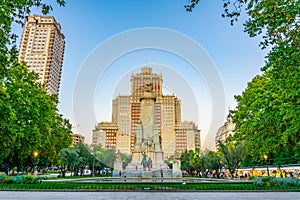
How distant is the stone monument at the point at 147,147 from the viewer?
36594 mm

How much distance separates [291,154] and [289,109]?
21.1 metres

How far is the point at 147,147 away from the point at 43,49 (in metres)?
96.5

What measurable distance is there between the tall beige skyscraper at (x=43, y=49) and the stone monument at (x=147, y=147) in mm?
81038

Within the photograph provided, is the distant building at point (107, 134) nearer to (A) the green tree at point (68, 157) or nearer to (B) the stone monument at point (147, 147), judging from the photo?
(B) the stone monument at point (147, 147)

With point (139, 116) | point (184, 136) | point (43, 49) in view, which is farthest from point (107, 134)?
point (43, 49)

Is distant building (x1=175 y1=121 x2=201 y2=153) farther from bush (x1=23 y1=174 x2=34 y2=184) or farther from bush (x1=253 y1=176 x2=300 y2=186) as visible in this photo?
bush (x1=23 y1=174 x2=34 y2=184)

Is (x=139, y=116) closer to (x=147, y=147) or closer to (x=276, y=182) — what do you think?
(x=147, y=147)

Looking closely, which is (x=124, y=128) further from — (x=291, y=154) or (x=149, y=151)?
(x=291, y=154)

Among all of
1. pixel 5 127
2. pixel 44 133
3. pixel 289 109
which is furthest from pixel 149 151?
pixel 289 109

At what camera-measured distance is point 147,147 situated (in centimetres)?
4178

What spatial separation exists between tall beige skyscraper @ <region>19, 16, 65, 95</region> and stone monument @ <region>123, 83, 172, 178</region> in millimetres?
81038

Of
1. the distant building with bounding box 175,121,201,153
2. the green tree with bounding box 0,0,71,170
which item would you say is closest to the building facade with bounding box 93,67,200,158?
the distant building with bounding box 175,121,201,153

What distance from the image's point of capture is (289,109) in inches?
608

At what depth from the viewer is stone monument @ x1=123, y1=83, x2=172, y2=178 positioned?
36594 mm
